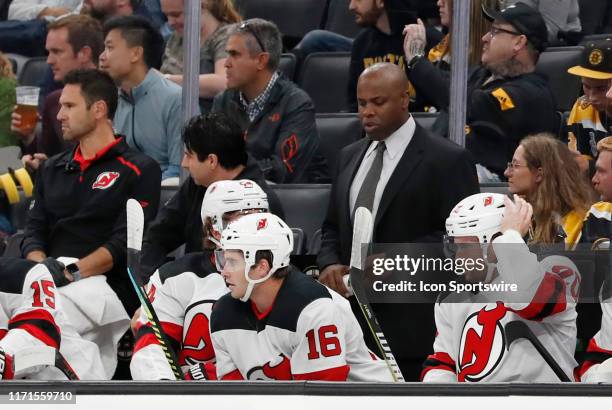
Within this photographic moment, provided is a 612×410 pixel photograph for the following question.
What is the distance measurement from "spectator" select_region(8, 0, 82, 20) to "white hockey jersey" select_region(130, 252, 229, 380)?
1070 millimetres

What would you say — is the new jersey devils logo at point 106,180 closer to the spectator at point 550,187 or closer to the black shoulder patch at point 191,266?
the black shoulder patch at point 191,266

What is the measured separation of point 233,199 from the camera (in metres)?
4.56

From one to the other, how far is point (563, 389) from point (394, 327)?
818 millimetres

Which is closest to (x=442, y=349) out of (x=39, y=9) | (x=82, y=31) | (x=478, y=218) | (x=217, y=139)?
(x=478, y=218)

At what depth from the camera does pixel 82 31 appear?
5.12 metres

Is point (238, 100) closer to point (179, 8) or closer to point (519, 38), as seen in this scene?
point (179, 8)

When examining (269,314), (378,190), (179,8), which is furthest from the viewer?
(179,8)

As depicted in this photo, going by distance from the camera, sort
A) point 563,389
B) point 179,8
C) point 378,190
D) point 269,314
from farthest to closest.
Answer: point 179,8
point 378,190
point 269,314
point 563,389

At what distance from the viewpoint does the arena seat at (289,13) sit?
17.2ft

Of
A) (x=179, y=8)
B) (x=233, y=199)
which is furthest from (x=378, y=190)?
(x=179, y=8)

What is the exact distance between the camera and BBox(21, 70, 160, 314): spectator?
4.86 metres

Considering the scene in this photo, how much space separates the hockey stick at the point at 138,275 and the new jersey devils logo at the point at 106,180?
451 millimetres

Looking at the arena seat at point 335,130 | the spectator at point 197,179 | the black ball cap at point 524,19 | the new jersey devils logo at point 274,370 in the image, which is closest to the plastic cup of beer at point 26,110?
the spectator at point 197,179

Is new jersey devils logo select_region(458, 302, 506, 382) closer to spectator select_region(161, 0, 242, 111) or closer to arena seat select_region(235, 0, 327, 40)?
spectator select_region(161, 0, 242, 111)
